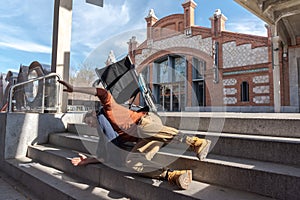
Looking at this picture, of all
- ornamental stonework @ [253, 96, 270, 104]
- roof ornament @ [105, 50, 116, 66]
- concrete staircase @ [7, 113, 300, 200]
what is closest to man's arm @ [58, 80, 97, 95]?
roof ornament @ [105, 50, 116, 66]

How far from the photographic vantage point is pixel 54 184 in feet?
6.22

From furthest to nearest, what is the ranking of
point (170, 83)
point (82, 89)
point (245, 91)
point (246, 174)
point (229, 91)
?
point (229, 91), point (245, 91), point (170, 83), point (82, 89), point (246, 174)

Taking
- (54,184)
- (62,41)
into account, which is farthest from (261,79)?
(54,184)

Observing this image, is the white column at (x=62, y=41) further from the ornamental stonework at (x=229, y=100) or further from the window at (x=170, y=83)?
the ornamental stonework at (x=229, y=100)

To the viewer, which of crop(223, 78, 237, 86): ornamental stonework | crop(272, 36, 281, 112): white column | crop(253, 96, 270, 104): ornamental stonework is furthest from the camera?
crop(223, 78, 237, 86): ornamental stonework

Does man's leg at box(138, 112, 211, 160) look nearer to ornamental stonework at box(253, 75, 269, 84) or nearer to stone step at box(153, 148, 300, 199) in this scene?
stone step at box(153, 148, 300, 199)

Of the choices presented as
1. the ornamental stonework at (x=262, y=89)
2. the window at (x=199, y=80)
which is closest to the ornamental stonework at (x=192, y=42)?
the window at (x=199, y=80)

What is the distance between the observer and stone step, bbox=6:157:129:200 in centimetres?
166

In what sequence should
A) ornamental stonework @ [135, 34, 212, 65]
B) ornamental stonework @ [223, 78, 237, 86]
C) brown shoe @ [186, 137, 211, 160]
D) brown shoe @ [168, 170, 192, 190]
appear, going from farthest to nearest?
ornamental stonework @ [135, 34, 212, 65] < ornamental stonework @ [223, 78, 237, 86] < brown shoe @ [186, 137, 211, 160] < brown shoe @ [168, 170, 192, 190]

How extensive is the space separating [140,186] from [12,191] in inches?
62.3

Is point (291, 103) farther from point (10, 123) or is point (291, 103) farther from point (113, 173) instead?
point (10, 123)

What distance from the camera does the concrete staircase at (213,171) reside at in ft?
4.07

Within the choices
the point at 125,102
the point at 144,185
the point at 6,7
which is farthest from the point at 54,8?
the point at 144,185

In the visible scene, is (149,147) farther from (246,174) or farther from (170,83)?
(170,83)
